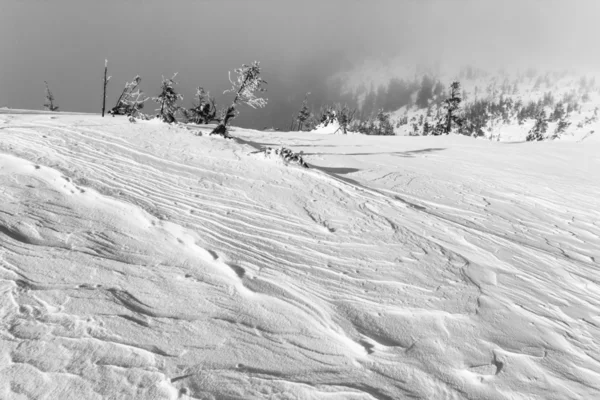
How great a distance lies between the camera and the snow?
226 centimetres

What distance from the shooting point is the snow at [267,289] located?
226cm

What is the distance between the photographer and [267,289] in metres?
3.27

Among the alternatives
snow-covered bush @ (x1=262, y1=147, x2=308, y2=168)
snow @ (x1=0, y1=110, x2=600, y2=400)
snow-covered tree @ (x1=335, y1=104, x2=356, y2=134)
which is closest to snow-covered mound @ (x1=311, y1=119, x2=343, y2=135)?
snow-covered tree @ (x1=335, y1=104, x2=356, y2=134)

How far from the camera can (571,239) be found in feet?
20.4

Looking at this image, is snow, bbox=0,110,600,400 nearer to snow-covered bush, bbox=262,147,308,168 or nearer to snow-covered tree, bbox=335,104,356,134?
snow-covered bush, bbox=262,147,308,168

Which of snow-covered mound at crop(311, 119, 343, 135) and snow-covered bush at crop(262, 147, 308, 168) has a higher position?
snow-covered mound at crop(311, 119, 343, 135)

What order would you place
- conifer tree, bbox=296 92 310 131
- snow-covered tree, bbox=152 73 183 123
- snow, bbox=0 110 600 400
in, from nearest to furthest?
snow, bbox=0 110 600 400 < snow-covered tree, bbox=152 73 183 123 < conifer tree, bbox=296 92 310 131

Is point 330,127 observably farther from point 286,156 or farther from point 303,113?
point 286,156

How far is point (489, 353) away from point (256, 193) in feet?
14.5

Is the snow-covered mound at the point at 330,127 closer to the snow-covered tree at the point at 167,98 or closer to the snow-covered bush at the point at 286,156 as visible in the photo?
the snow-covered tree at the point at 167,98

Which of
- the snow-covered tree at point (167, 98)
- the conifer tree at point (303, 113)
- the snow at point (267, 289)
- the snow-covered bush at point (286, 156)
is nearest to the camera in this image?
the snow at point (267, 289)

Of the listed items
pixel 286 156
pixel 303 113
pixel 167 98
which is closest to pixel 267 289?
pixel 286 156

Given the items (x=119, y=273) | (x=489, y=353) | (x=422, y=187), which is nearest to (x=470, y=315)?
(x=489, y=353)

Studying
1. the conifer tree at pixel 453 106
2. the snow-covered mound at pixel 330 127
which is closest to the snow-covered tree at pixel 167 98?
the snow-covered mound at pixel 330 127
